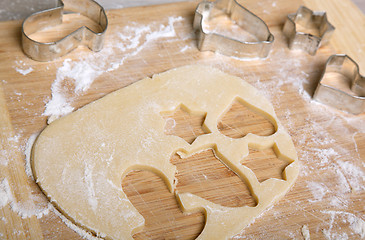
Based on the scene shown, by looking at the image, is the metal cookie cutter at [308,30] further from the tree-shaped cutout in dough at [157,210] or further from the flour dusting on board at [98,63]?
the tree-shaped cutout in dough at [157,210]

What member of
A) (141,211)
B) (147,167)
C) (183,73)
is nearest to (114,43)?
(183,73)

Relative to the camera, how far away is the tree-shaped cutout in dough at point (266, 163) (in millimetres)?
1287

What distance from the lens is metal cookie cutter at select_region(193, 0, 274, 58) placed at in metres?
1.51

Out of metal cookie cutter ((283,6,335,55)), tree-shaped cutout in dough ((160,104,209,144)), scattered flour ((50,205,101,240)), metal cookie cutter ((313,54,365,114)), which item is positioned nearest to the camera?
scattered flour ((50,205,101,240))

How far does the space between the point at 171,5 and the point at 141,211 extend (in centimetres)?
82

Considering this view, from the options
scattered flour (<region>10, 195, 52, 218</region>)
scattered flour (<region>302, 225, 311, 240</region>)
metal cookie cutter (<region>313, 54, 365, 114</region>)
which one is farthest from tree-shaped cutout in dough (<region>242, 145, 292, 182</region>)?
scattered flour (<region>10, 195, 52, 218</region>)

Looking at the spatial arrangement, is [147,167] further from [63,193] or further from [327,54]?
[327,54]

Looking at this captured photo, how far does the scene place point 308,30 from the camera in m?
1.70

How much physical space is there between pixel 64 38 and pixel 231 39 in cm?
53

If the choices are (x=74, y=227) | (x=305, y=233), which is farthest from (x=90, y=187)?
(x=305, y=233)

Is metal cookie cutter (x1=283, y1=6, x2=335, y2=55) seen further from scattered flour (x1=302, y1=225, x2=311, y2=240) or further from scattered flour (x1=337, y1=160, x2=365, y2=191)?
scattered flour (x1=302, y1=225, x2=311, y2=240)

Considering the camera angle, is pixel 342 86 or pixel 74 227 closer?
pixel 74 227

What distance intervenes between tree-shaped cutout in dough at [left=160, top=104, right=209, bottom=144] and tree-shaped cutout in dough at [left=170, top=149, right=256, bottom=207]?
68 mm

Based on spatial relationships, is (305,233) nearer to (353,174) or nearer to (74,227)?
(353,174)
